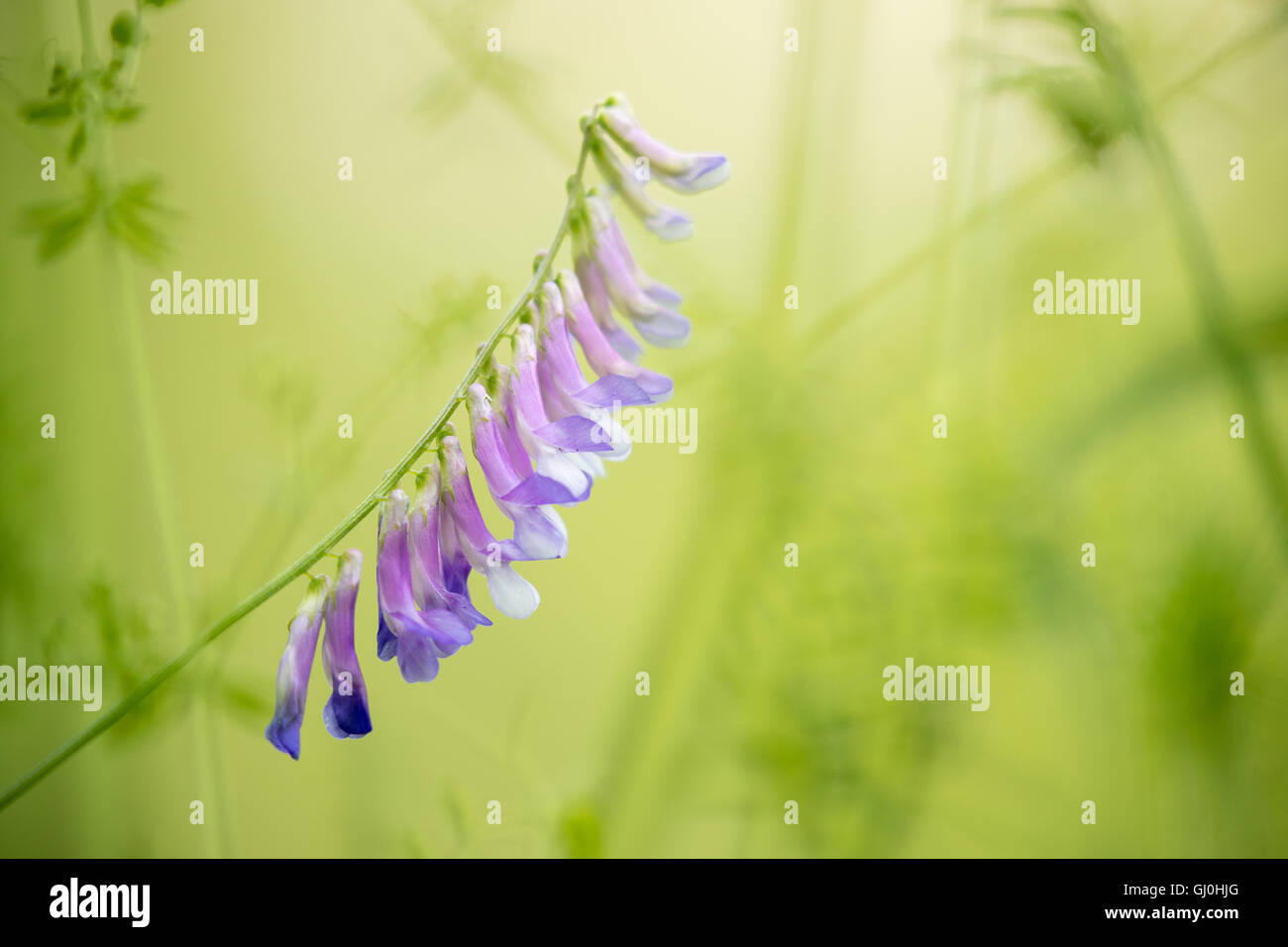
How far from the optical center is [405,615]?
65 cm

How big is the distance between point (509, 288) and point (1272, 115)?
117 centimetres

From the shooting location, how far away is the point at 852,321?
1.33 meters

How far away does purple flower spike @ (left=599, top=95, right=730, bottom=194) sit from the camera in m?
0.75

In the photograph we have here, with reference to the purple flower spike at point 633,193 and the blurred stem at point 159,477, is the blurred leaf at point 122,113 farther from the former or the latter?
the purple flower spike at point 633,193

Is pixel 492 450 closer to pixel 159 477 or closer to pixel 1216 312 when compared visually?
pixel 159 477

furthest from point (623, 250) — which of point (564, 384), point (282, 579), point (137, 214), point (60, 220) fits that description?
point (60, 220)

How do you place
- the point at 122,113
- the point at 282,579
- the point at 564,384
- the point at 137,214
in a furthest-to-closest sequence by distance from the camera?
the point at 137,214, the point at 122,113, the point at 564,384, the point at 282,579

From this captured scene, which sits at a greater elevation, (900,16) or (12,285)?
(900,16)

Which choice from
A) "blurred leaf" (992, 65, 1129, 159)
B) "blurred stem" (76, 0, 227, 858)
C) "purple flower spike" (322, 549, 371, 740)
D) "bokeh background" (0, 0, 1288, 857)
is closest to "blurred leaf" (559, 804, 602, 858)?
"bokeh background" (0, 0, 1288, 857)

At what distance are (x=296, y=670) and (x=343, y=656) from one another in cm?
4

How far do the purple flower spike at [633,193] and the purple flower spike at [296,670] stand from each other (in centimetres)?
41

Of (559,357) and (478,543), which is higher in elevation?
(559,357)
